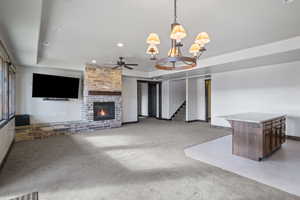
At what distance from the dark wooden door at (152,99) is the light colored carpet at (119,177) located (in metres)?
6.58

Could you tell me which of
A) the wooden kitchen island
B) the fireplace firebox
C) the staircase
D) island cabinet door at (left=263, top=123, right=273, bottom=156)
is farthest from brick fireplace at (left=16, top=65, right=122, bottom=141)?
island cabinet door at (left=263, top=123, right=273, bottom=156)

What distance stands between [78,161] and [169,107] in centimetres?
691

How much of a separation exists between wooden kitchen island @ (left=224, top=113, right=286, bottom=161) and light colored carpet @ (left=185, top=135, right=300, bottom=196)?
0.16 m

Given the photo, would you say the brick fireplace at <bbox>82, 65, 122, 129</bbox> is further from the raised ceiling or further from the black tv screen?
the raised ceiling

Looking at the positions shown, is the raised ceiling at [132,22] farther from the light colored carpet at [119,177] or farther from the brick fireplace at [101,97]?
the light colored carpet at [119,177]

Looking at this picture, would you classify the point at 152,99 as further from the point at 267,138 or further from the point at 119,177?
the point at 119,177

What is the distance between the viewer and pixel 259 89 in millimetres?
5930

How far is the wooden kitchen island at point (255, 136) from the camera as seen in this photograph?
3283 millimetres

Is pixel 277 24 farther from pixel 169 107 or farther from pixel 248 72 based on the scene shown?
pixel 169 107

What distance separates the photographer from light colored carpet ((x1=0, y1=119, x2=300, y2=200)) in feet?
7.26

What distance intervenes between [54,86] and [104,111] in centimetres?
222

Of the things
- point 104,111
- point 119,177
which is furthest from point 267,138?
point 104,111

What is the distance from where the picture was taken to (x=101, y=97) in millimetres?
7027

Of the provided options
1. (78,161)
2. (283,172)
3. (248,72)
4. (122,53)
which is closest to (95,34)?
(122,53)
